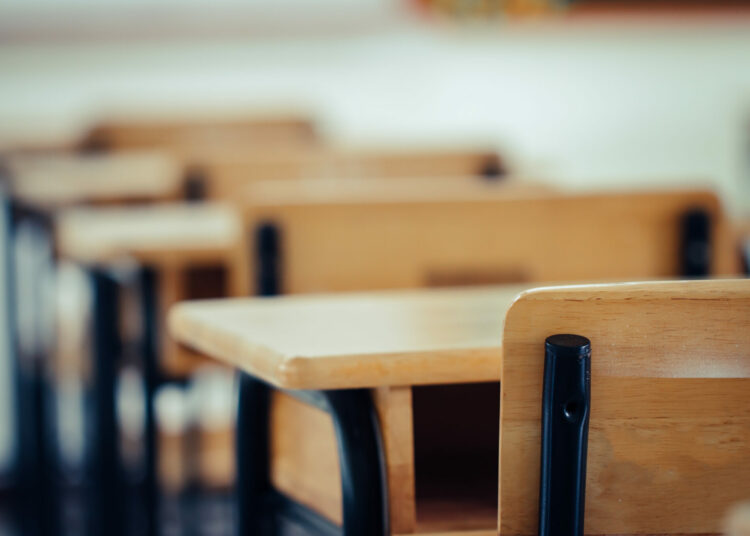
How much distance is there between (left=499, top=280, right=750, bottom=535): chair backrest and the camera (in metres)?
0.76

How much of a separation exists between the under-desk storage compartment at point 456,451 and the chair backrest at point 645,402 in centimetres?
30

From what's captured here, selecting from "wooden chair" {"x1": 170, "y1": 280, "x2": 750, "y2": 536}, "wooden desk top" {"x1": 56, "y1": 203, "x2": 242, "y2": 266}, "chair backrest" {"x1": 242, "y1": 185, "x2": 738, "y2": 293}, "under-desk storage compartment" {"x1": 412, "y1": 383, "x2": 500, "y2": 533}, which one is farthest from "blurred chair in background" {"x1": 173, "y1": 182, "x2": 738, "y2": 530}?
"under-desk storage compartment" {"x1": 412, "y1": 383, "x2": 500, "y2": 533}

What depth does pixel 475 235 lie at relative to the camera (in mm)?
1697

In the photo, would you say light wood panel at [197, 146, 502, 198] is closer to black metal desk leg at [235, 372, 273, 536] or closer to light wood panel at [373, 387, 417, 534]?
black metal desk leg at [235, 372, 273, 536]

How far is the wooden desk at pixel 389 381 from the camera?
3.18ft

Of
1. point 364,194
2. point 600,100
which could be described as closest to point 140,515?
point 364,194

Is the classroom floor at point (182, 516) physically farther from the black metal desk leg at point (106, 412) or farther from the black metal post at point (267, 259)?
the black metal post at point (267, 259)

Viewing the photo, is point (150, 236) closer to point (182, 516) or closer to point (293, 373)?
point (182, 516)

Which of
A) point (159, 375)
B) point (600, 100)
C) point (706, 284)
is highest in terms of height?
point (600, 100)

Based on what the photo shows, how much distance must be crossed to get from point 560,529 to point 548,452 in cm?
6

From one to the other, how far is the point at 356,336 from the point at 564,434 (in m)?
0.35

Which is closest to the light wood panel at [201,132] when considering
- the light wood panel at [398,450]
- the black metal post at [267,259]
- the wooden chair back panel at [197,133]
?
the wooden chair back panel at [197,133]

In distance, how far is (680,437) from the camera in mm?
801

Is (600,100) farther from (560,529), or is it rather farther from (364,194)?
(560,529)
